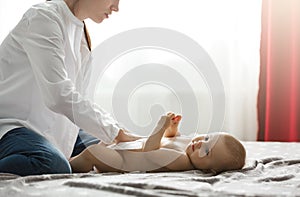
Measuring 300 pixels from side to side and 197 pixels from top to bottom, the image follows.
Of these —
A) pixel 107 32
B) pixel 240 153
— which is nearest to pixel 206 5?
pixel 107 32

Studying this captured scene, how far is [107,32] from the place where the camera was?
Result: 9.81 feet

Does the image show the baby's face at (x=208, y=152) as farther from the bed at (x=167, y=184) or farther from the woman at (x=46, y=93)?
the woman at (x=46, y=93)

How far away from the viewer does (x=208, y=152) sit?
58.9 inches

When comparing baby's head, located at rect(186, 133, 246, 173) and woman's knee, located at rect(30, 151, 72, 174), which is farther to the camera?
baby's head, located at rect(186, 133, 246, 173)

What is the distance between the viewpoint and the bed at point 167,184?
1.02 meters

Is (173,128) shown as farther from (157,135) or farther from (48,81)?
(48,81)

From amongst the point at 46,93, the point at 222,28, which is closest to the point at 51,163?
the point at 46,93

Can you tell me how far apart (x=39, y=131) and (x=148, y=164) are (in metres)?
0.32

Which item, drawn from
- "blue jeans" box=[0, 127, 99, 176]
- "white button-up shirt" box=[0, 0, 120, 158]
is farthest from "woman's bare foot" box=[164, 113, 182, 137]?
"blue jeans" box=[0, 127, 99, 176]

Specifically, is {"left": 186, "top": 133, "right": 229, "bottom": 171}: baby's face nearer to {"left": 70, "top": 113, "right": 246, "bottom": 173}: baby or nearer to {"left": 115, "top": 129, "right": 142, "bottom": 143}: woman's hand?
{"left": 70, "top": 113, "right": 246, "bottom": 173}: baby

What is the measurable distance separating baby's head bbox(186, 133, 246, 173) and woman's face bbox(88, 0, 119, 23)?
487mm

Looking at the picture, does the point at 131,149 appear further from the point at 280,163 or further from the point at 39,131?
the point at 280,163

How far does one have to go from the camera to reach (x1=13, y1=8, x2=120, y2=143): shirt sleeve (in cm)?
138

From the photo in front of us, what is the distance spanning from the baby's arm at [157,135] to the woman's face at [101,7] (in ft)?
1.25
